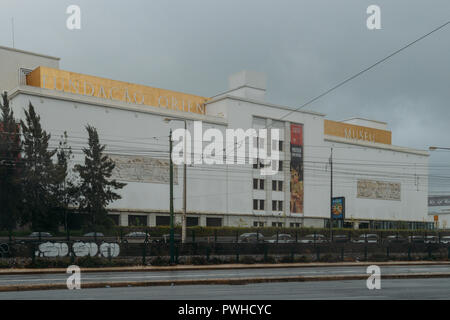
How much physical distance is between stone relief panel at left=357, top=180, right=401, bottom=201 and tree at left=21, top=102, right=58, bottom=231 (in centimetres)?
5401

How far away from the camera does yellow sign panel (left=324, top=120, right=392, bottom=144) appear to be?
296 feet

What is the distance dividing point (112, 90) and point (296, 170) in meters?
30.1

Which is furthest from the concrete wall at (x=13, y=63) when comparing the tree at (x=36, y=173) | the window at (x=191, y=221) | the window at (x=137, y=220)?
the window at (x=191, y=221)

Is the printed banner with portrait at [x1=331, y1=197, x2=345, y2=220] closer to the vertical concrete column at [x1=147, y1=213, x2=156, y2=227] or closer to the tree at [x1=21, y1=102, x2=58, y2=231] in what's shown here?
the vertical concrete column at [x1=147, y1=213, x2=156, y2=227]

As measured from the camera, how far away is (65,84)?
64.4m

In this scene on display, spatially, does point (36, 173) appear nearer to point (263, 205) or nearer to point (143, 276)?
point (143, 276)

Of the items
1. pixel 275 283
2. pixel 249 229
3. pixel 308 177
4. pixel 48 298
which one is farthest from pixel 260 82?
pixel 48 298

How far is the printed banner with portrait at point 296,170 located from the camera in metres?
79.1

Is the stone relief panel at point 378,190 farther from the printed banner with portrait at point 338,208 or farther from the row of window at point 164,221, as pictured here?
the printed banner with portrait at point 338,208

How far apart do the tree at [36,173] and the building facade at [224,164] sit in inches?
275

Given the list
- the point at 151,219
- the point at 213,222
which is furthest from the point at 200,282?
the point at 213,222

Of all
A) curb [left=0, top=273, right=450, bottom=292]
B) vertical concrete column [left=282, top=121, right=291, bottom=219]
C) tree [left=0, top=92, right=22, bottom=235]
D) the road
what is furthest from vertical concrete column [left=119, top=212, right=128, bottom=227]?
curb [left=0, top=273, right=450, bottom=292]

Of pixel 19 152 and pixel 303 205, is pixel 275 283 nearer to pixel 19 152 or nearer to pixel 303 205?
pixel 19 152

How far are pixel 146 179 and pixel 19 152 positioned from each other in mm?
16872
